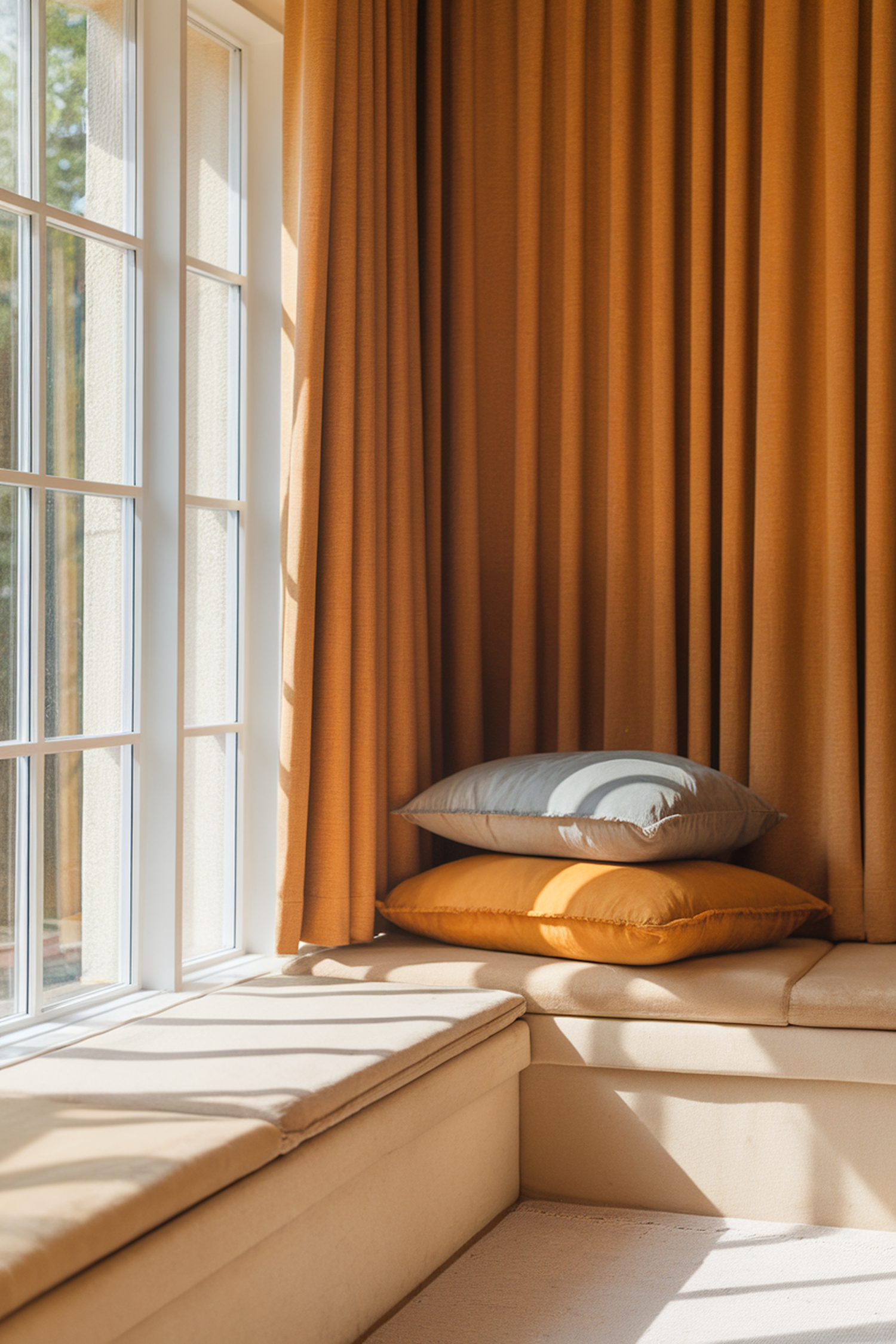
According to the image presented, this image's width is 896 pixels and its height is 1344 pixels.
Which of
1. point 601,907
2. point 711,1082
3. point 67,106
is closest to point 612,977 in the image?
point 601,907

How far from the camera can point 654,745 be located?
284 cm

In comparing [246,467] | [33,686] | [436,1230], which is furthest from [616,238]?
[436,1230]

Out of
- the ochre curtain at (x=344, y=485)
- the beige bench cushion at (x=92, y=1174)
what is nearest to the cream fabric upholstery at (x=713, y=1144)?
the ochre curtain at (x=344, y=485)

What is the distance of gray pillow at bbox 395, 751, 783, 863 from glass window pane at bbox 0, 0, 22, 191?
1397mm

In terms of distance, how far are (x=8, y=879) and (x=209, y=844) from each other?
0.59 meters

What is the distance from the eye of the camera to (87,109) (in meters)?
2.28

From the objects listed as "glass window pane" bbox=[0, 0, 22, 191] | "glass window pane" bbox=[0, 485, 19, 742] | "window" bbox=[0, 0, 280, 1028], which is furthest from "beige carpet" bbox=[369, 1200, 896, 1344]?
"glass window pane" bbox=[0, 0, 22, 191]

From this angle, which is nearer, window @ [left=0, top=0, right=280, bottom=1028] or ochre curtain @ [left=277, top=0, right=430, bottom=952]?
window @ [left=0, top=0, right=280, bottom=1028]

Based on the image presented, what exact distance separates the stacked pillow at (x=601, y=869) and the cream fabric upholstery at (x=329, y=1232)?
239 mm

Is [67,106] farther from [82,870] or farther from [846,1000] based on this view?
[846,1000]

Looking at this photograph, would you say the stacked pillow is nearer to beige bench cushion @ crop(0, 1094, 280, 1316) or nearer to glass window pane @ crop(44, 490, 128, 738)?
glass window pane @ crop(44, 490, 128, 738)

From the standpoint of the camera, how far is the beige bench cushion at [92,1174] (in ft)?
3.93

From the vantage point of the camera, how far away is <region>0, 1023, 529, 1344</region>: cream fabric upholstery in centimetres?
129

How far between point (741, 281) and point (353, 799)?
4.62 feet
